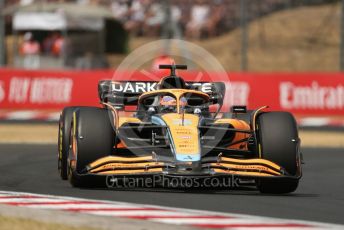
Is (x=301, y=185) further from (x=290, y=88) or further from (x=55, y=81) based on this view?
(x=55, y=81)

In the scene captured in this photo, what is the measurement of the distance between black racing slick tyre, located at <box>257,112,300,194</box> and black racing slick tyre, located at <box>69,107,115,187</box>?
1719 millimetres

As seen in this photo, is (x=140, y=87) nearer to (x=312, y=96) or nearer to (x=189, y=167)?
(x=189, y=167)

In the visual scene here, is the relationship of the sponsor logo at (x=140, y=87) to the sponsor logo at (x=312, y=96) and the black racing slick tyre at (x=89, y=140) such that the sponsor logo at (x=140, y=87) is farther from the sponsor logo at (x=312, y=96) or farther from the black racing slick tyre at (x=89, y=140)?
the sponsor logo at (x=312, y=96)

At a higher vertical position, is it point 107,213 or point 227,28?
point 227,28

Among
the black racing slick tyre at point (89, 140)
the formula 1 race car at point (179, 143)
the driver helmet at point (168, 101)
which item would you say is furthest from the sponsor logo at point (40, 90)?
the black racing slick tyre at point (89, 140)

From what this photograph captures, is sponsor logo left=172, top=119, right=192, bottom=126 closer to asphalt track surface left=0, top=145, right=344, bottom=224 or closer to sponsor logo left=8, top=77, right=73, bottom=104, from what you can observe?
asphalt track surface left=0, top=145, right=344, bottom=224

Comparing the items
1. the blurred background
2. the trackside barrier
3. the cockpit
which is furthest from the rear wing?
the blurred background

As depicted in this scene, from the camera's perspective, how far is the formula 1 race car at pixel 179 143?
1093cm

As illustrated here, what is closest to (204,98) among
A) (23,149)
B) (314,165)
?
(314,165)

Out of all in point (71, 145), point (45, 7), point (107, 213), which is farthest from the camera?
point (45, 7)

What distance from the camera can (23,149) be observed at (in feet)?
60.9

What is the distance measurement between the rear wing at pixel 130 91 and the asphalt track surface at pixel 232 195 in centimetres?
126

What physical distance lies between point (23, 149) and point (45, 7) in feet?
68.0

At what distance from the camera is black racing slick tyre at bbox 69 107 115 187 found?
11.2m
